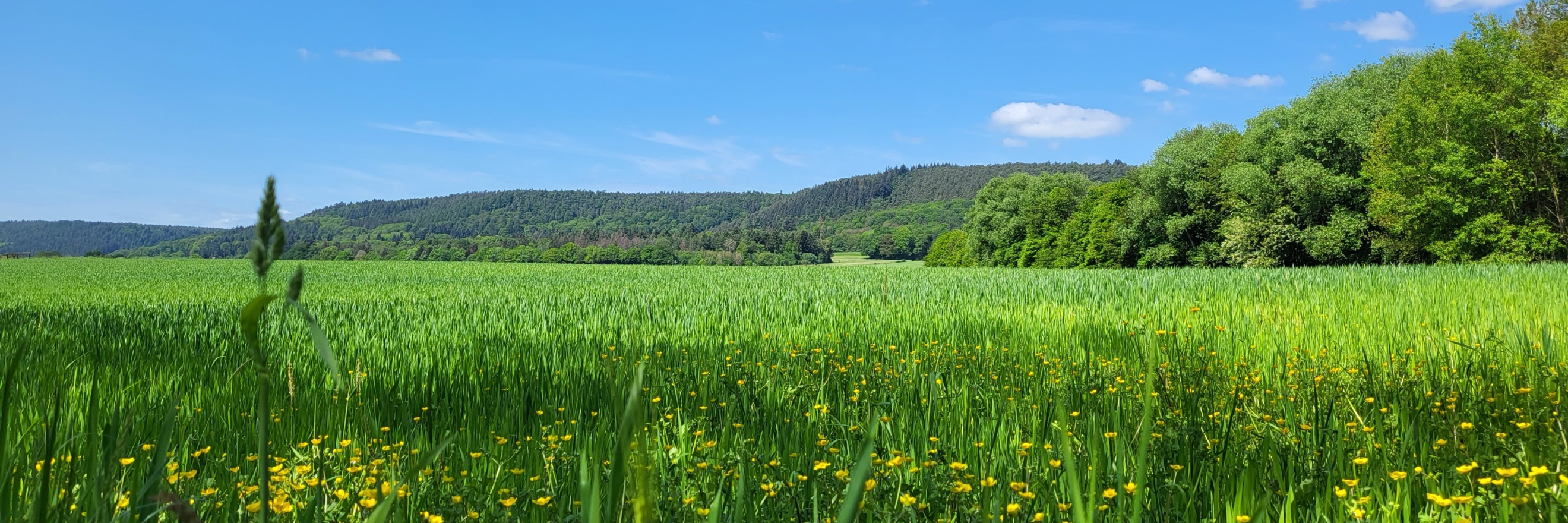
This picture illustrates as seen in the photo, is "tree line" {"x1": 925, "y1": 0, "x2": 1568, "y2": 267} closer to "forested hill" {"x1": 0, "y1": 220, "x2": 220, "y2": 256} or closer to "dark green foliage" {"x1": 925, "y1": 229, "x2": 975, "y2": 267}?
"dark green foliage" {"x1": 925, "y1": 229, "x2": 975, "y2": 267}

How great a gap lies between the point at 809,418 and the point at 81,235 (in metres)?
259

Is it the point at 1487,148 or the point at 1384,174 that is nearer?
the point at 1487,148

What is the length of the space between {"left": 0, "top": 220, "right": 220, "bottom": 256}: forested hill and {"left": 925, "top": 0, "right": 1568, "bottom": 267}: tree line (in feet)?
647

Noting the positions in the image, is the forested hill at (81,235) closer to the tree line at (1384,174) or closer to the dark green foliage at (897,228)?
the dark green foliage at (897,228)

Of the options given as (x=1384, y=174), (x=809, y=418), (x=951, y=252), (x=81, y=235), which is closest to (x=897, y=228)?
(x=951, y=252)

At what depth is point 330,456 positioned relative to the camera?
9.00ft

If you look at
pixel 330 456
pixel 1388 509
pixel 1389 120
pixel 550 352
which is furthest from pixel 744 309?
pixel 1389 120

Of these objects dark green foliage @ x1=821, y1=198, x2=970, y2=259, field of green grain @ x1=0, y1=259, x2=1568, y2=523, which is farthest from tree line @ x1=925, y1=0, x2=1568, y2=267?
dark green foliage @ x1=821, y1=198, x2=970, y2=259

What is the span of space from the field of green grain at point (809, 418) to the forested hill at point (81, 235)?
673ft

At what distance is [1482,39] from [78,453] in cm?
4355

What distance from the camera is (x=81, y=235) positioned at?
18725 cm

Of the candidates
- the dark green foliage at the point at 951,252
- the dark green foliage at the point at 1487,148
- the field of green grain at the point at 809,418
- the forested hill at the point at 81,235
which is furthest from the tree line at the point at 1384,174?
the forested hill at the point at 81,235

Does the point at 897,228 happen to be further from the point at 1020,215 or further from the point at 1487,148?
the point at 1487,148

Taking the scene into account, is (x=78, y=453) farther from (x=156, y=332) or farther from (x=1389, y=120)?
(x=1389, y=120)
